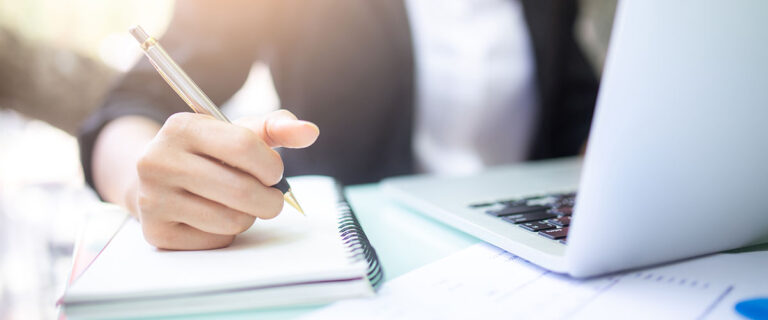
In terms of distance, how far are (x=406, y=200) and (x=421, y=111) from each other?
0.50 meters

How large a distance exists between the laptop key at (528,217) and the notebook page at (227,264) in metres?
0.13

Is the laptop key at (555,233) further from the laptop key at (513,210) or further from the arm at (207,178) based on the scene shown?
the arm at (207,178)

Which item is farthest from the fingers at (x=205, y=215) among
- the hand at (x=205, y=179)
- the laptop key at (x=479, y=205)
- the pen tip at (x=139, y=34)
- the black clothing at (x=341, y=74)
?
the black clothing at (x=341, y=74)

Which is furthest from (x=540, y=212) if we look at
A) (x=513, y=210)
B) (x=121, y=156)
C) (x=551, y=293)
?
(x=121, y=156)

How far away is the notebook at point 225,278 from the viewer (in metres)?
0.24

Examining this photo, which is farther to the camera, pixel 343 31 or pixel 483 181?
pixel 343 31

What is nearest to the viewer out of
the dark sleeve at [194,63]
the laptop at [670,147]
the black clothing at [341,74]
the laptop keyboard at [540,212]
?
the laptop at [670,147]

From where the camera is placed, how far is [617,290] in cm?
26

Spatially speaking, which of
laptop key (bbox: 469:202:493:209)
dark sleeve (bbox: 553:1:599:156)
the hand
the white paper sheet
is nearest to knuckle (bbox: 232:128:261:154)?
the hand

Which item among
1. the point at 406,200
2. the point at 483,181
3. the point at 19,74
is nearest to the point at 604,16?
the point at 483,181

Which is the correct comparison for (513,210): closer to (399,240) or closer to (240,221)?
(399,240)

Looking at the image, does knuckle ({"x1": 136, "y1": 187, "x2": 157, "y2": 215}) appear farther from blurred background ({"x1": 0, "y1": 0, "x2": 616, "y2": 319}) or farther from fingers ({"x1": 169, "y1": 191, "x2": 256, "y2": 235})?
blurred background ({"x1": 0, "y1": 0, "x2": 616, "y2": 319})

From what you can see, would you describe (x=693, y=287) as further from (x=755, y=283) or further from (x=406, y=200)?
(x=406, y=200)

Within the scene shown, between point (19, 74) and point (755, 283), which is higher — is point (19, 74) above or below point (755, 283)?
below
